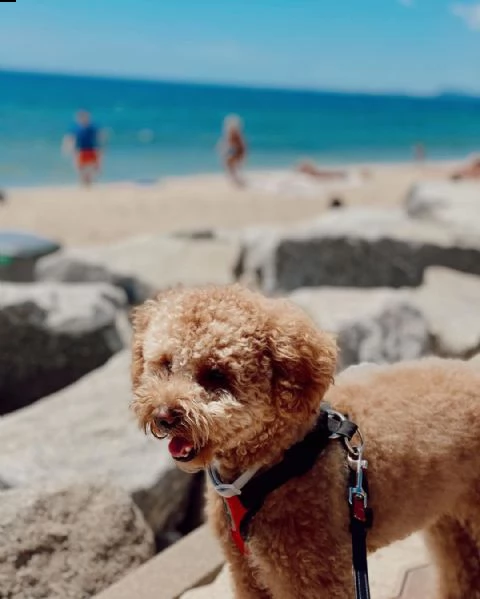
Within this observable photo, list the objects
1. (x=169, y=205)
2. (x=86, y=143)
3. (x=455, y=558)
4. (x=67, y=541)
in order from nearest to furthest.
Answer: (x=455, y=558)
(x=67, y=541)
(x=169, y=205)
(x=86, y=143)

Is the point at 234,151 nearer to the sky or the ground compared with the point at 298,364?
nearer to the ground

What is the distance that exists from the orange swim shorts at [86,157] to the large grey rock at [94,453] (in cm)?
1957

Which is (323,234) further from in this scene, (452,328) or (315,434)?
(315,434)

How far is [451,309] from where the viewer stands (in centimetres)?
724

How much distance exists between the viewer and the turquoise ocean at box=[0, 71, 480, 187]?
108ft

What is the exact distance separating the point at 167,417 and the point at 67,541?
5.02ft

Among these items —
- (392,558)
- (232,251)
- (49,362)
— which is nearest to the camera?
(392,558)

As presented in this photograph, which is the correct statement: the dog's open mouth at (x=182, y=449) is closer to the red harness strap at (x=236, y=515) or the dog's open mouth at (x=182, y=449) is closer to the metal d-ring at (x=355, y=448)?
the red harness strap at (x=236, y=515)

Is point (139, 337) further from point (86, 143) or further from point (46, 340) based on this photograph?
point (86, 143)

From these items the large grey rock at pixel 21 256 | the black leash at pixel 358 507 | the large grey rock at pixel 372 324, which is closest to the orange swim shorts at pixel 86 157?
the large grey rock at pixel 21 256

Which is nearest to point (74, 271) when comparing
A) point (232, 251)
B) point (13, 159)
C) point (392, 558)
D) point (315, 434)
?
point (232, 251)

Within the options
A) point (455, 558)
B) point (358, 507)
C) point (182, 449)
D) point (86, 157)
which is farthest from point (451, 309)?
point (86, 157)

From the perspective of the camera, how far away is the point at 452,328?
668cm

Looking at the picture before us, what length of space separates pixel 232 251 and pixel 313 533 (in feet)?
32.4
